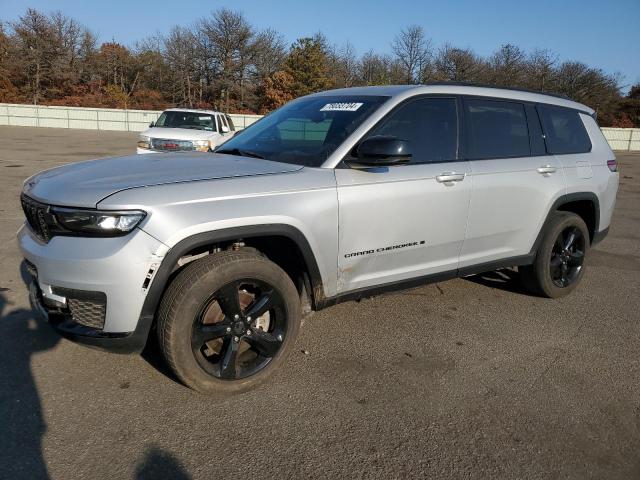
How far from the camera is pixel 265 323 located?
3.30 meters

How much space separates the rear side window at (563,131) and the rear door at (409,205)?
3.97ft

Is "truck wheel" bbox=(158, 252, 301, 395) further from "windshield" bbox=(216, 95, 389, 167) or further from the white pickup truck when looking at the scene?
the white pickup truck

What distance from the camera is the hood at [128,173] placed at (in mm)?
2729


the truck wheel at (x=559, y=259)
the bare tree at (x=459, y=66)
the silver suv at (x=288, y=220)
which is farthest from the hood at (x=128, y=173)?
the bare tree at (x=459, y=66)

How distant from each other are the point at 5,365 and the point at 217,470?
5.73 feet

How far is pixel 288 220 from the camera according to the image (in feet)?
9.95

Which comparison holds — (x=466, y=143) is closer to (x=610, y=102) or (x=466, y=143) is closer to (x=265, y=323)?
(x=265, y=323)

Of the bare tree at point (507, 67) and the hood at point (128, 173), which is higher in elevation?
the bare tree at point (507, 67)

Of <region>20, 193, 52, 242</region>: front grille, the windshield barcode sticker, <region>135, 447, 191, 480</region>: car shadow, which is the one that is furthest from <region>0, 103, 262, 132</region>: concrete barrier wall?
<region>135, 447, 191, 480</region>: car shadow

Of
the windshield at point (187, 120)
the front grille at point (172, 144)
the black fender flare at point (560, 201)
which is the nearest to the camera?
the black fender flare at point (560, 201)

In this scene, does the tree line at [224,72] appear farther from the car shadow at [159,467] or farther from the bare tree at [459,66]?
the car shadow at [159,467]

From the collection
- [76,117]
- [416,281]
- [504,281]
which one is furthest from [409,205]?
[76,117]

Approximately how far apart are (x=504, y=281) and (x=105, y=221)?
13.6ft

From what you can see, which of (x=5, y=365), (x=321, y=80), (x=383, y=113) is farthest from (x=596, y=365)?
(x=321, y=80)
